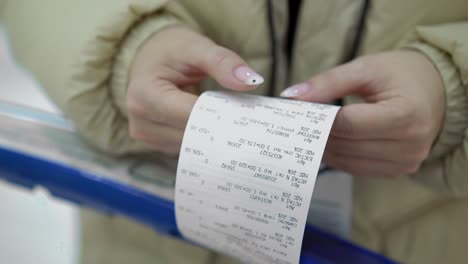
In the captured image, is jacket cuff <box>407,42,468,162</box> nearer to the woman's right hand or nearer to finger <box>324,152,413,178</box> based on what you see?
finger <box>324,152,413,178</box>

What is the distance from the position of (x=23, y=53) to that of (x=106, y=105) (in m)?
0.10

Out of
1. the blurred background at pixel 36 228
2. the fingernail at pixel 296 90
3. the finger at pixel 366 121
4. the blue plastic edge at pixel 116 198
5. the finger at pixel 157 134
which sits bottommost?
the blurred background at pixel 36 228

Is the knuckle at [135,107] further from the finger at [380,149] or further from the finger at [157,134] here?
the finger at [380,149]

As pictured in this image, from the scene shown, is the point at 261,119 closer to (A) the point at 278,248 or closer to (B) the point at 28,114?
(A) the point at 278,248

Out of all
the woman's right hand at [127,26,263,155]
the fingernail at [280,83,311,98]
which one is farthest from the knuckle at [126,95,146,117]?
the fingernail at [280,83,311,98]

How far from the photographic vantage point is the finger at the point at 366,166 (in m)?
0.34

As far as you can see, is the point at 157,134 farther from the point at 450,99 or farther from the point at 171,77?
the point at 450,99

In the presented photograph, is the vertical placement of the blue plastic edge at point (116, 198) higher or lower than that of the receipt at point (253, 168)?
lower

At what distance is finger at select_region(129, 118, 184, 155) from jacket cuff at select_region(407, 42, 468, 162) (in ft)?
0.63

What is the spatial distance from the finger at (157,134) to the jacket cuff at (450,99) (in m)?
0.19

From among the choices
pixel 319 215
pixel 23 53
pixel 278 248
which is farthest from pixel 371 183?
pixel 23 53

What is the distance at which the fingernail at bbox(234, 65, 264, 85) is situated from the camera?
0.99 feet

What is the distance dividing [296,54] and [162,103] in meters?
0.14

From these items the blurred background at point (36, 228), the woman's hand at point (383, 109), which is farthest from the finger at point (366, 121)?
the blurred background at point (36, 228)
